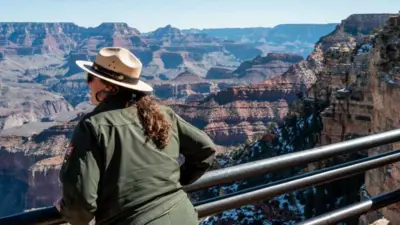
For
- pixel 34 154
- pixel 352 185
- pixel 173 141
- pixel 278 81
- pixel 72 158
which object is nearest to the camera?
pixel 72 158

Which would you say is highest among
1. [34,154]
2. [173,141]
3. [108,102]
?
[108,102]

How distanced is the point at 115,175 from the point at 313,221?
1.21m

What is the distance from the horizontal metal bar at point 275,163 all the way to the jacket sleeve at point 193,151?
4 centimetres

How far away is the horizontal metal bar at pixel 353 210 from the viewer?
9.42ft

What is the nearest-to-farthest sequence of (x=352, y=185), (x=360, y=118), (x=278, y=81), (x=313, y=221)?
(x=313, y=221)
(x=360, y=118)
(x=352, y=185)
(x=278, y=81)

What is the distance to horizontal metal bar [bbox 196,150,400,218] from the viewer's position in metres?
2.58

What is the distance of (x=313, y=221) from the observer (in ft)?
9.30

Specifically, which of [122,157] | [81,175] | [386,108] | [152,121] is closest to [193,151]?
[152,121]

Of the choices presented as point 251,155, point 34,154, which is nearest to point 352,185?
point 251,155

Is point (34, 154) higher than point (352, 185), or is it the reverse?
point (352, 185)

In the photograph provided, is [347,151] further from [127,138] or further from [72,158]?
[72,158]

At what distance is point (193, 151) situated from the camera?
8.39 ft

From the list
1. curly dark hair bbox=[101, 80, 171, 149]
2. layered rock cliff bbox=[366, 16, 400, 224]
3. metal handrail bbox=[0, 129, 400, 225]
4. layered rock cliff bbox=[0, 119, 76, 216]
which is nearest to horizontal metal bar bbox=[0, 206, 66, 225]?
metal handrail bbox=[0, 129, 400, 225]

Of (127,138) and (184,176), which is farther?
(184,176)
